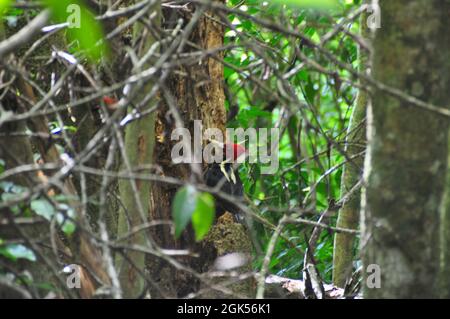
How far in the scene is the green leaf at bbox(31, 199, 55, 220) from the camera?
5.50 feet

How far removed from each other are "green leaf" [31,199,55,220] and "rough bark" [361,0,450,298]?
0.83 m

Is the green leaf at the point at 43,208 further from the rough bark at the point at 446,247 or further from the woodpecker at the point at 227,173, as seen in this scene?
the woodpecker at the point at 227,173

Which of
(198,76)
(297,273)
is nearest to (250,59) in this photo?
(198,76)

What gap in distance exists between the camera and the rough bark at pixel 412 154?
161 cm

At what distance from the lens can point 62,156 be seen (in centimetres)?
189

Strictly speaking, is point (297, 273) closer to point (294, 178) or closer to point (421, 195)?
point (294, 178)

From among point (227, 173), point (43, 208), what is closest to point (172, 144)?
point (227, 173)

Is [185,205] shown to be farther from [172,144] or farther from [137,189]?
[172,144]

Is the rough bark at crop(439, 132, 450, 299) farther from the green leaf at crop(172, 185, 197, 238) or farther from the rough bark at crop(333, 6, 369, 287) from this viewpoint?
the rough bark at crop(333, 6, 369, 287)

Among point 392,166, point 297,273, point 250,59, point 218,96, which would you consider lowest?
point 297,273

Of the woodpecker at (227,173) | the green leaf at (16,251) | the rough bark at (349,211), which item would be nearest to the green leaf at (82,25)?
the green leaf at (16,251)

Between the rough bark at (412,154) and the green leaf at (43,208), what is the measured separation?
827 mm

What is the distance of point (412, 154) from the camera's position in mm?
1613
